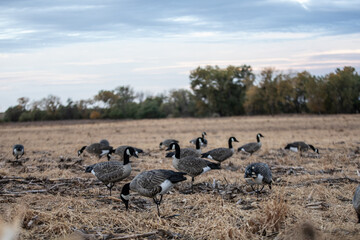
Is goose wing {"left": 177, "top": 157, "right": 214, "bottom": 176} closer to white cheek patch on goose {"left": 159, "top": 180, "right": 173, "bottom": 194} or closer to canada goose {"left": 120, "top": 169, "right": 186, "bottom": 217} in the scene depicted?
canada goose {"left": 120, "top": 169, "right": 186, "bottom": 217}

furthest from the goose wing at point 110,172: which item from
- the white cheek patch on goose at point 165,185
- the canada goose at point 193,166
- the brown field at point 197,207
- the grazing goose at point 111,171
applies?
the white cheek patch on goose at point 165,185

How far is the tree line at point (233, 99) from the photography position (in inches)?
2827

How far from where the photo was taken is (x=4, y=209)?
28.2 ft

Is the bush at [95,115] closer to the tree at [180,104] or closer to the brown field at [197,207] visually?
the tree at [180,104]

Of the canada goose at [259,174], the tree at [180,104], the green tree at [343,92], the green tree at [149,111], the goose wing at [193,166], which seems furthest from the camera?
the tree at [180,104]

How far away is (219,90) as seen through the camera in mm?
86750

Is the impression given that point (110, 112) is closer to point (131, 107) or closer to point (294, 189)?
point (131, 107)

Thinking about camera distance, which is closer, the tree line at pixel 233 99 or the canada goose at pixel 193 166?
the canada goose at pixel 193 166

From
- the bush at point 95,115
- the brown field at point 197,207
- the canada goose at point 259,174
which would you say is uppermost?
the bush at point 95,115

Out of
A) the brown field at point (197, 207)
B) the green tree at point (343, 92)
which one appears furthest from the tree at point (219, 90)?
the brown field at point (197, 207)

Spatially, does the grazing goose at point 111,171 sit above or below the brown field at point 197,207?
above

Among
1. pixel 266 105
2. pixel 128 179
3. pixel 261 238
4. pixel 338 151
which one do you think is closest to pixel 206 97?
pixel 266 105

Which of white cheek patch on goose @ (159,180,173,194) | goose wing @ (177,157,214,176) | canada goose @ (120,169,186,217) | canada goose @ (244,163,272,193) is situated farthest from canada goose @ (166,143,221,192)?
A: white cheek patch on goose @ (159,180,173,194)

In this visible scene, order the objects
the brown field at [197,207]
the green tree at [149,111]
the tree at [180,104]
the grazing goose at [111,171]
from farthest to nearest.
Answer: the tree at [180,104] < the green tree at [149,111] < the grazing goose at [111,171] < the brown field at [197,207]
